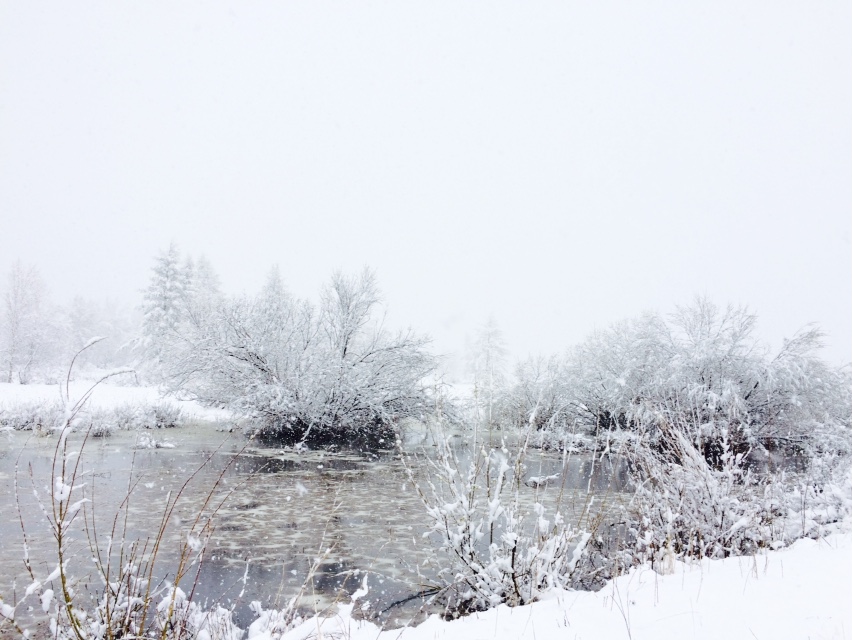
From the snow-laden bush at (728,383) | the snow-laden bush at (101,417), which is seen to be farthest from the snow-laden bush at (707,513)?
the snow-laden bush at (101,417)

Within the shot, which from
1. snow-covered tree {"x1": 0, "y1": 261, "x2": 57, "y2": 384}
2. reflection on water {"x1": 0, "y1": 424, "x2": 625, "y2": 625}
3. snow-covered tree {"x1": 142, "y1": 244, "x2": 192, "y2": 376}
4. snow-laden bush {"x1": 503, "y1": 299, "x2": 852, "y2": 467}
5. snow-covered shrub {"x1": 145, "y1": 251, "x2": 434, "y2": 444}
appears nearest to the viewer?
reflection on water {"x1": 0, "y1": 424, "x2": 625, "y2": 625}

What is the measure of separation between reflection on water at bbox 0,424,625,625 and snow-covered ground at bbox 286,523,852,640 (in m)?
0.72

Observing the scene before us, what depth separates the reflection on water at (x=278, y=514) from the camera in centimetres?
528

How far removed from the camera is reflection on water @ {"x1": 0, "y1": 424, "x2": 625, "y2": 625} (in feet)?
17.3

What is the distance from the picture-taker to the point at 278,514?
801 cm

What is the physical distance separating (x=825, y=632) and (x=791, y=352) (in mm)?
15401

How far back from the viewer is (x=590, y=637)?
2994 mm

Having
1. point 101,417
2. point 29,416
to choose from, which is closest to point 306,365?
point 101,417

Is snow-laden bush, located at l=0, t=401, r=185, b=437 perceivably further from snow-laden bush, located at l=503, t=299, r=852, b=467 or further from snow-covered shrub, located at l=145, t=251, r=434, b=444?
snow-laden bush, located at l=503, t=299, r=852, b=467

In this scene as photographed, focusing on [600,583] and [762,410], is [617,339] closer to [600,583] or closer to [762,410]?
[762,410]

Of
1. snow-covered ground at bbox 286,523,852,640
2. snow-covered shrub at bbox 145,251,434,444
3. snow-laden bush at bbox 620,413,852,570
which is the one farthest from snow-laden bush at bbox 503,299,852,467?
snow-covered ground at bbox 286,523,852,640

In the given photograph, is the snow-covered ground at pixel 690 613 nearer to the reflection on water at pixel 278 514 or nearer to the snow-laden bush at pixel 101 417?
the reflection on water at pixel 278 514

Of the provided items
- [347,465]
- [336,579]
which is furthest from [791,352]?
[336,579]

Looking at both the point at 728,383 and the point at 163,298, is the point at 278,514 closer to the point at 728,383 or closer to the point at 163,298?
the point at 728,383
